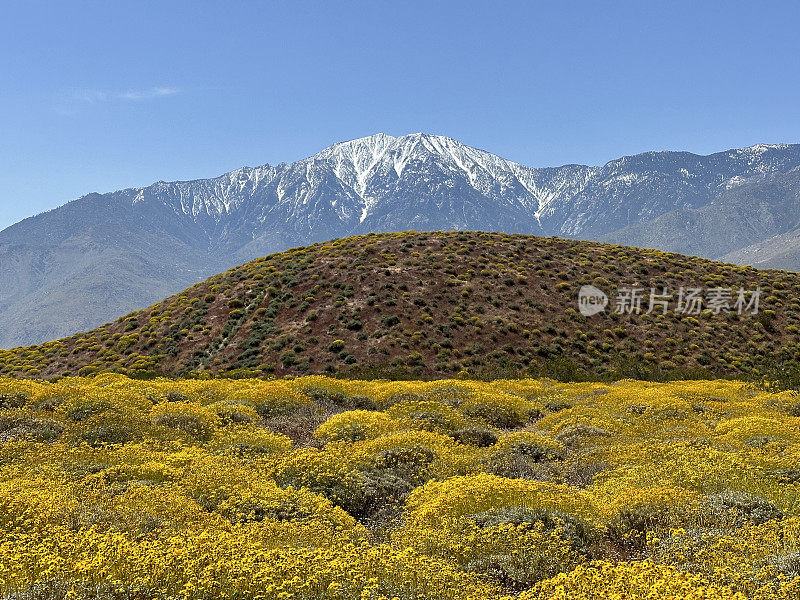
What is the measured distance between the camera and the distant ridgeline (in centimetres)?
3934

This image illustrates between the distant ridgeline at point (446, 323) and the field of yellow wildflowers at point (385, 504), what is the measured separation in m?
18.5

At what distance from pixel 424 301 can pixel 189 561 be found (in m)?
40.3

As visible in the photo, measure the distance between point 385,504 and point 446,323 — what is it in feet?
109

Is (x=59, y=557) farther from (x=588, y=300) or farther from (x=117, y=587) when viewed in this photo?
(x=588, y=300)

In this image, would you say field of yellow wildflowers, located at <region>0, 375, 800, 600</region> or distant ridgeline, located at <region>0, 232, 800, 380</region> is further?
distant ridgeline, located at <region>0, 232, 800, 380</region>

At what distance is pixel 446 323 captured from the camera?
43.9 m

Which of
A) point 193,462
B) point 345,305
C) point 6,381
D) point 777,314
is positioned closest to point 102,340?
point 345,305

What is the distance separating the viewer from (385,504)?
35.8 feet

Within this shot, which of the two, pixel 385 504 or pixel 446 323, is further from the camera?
pixel 446 323

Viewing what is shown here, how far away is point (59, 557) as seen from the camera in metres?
6.81

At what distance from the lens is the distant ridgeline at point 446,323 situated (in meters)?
39.3

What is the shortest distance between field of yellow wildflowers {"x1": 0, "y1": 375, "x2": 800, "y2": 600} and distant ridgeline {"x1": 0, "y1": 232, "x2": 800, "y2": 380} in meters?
18.5

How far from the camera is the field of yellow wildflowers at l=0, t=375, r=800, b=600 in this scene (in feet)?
21.9

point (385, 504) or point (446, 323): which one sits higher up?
point (446, 323)
